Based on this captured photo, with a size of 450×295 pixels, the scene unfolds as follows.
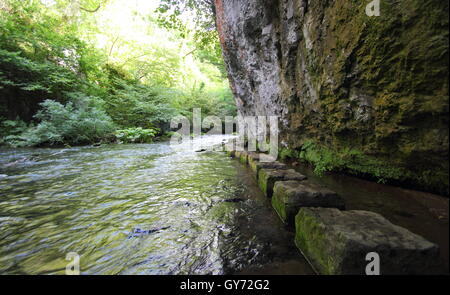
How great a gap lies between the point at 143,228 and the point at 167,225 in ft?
0.54

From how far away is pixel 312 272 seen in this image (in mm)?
908

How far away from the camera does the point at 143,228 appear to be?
1.39m

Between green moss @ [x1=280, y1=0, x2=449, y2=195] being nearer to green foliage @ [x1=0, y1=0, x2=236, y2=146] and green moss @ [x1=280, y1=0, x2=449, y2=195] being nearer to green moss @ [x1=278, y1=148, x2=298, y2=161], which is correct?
green moss @ [x1=278, y1=148, x2=298, y2=161]

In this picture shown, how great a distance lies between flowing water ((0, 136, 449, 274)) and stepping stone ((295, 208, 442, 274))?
15 centimetres

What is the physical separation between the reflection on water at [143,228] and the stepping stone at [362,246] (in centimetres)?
15

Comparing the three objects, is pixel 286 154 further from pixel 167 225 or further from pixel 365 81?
pixel 167 225

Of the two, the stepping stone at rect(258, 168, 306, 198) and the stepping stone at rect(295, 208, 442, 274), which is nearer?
the stepping stone at rect(295, 208, 442, 274)

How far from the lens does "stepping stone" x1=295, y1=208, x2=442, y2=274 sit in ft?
2.30
